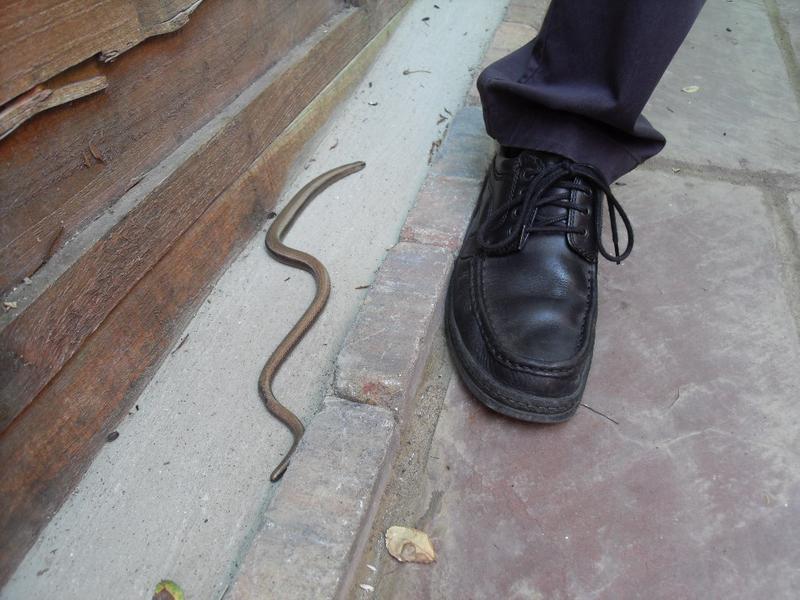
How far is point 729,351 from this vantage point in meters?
1.35

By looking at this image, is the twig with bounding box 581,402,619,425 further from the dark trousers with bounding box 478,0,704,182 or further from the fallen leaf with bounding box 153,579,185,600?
the fallen leaf with bounding box 153,579,185,600

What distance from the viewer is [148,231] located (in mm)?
1281

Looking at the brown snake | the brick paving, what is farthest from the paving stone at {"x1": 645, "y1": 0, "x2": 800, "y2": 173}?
the brown snake

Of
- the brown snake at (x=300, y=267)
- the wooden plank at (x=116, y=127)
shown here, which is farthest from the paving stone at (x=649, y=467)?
the wooden plank at (x=116, y=127)

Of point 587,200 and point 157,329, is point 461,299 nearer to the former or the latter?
point 587,200

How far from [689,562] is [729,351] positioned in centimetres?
56

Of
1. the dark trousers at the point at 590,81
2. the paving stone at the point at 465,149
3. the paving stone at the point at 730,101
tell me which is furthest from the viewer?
the paving stone at the point at 730,101

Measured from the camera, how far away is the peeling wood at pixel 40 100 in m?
0.94

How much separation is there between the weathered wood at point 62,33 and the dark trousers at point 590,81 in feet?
2.86

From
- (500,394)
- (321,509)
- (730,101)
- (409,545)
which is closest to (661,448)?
(500,394)

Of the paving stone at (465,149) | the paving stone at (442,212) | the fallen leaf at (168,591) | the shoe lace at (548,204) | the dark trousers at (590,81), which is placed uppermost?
the dark trousers at (590,81)

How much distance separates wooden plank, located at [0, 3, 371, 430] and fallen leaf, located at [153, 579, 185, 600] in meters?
0.42

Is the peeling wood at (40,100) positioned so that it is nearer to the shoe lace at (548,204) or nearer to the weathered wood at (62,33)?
the weathered wood at (62,33)

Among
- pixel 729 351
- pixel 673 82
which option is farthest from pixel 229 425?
pixel 673 82
